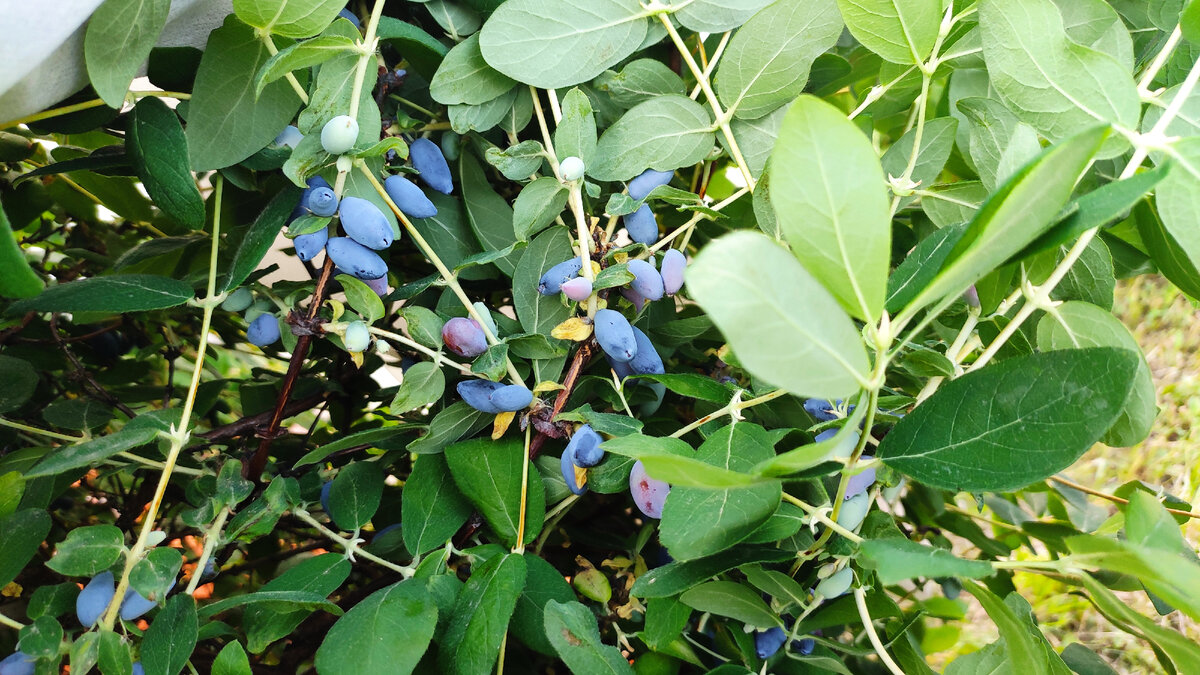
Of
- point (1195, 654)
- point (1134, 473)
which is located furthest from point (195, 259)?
point (1134, 473)

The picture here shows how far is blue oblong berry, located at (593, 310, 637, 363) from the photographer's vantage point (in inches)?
13.9

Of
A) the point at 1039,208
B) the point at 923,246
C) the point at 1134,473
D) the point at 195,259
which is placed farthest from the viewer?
the point at 1134,473

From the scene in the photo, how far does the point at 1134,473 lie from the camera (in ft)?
3.60

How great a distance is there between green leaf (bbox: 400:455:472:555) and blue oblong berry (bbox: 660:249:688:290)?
0.14m

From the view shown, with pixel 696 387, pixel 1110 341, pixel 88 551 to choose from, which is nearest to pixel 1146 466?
pixel 1110 341

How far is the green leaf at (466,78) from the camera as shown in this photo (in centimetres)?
38

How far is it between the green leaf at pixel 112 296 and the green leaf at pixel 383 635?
0.52 feet

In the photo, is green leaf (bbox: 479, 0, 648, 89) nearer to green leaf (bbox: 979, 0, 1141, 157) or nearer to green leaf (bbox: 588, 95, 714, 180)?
green leaf (bbox: 588, 95, 714, 180)

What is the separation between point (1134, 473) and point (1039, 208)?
3.64 feet

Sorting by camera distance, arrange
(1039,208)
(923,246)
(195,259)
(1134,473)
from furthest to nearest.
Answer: (1134,473) → (195,259) → (923,246) → (1039,208)

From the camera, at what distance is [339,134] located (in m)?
0.33

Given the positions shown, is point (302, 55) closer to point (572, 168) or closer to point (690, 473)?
point (572, 168)

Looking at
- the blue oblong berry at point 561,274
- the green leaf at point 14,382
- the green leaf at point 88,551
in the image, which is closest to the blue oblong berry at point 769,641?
the blue oblong berry at point 561,274

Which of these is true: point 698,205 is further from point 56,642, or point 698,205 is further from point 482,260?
point 56,642
